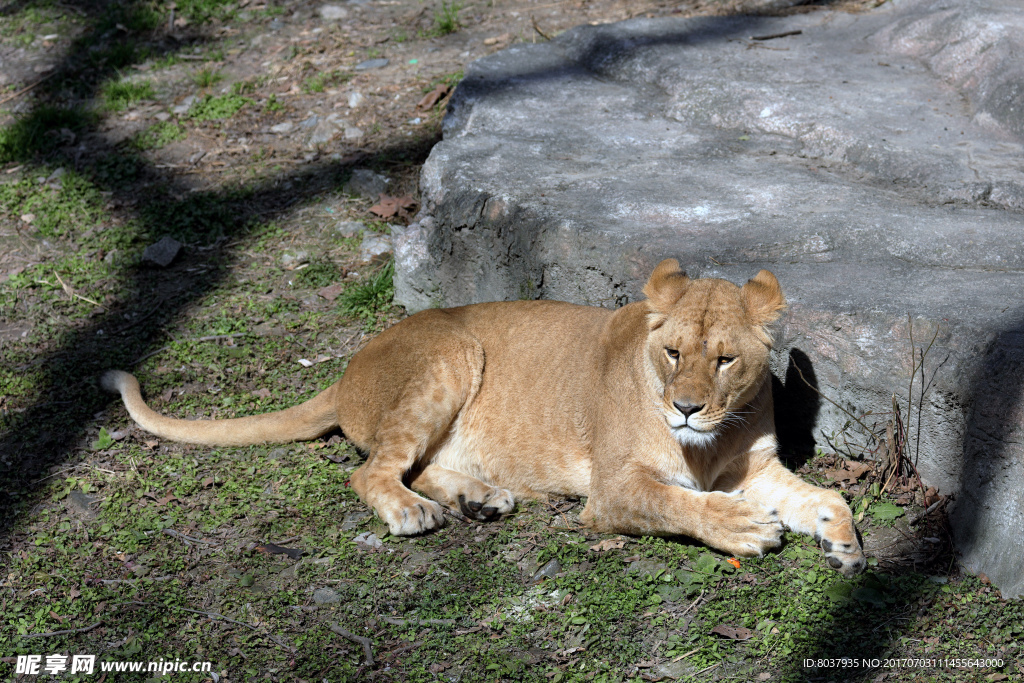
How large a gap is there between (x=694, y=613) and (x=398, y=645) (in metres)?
1.11

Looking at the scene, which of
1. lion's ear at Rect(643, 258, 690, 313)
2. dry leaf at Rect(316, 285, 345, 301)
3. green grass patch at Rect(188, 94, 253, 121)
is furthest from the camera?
green grass patch at Rect(188, 94, 253, 121)

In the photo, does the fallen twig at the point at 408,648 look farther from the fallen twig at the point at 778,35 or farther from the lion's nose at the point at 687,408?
the fallen twig at the point at 778,35

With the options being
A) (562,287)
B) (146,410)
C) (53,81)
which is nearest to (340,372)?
(146,410)

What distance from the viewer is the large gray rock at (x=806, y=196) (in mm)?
3596

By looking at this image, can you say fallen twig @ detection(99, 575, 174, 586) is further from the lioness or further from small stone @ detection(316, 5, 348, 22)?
small stone @ detection(316, 5, 348, 22)

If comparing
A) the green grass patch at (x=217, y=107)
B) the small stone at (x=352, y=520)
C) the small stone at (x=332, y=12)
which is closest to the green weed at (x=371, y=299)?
the small stone at (x=352, y=520)

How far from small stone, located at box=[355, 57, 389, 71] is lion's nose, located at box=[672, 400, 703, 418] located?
19.3 feet

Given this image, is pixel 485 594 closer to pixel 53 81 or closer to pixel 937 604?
pixel 937 604

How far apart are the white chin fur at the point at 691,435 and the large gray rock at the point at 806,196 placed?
0.76 meters

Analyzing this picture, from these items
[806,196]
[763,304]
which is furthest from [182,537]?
[806,196]

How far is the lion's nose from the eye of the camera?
3.39m

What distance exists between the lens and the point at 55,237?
6750 mm

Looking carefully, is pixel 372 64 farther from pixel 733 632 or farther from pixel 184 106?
pixel 733 632

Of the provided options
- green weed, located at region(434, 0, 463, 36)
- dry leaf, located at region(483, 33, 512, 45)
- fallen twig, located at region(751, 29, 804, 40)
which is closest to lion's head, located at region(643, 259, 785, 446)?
fallen twig, located at region(751, 29, 804, 40)
